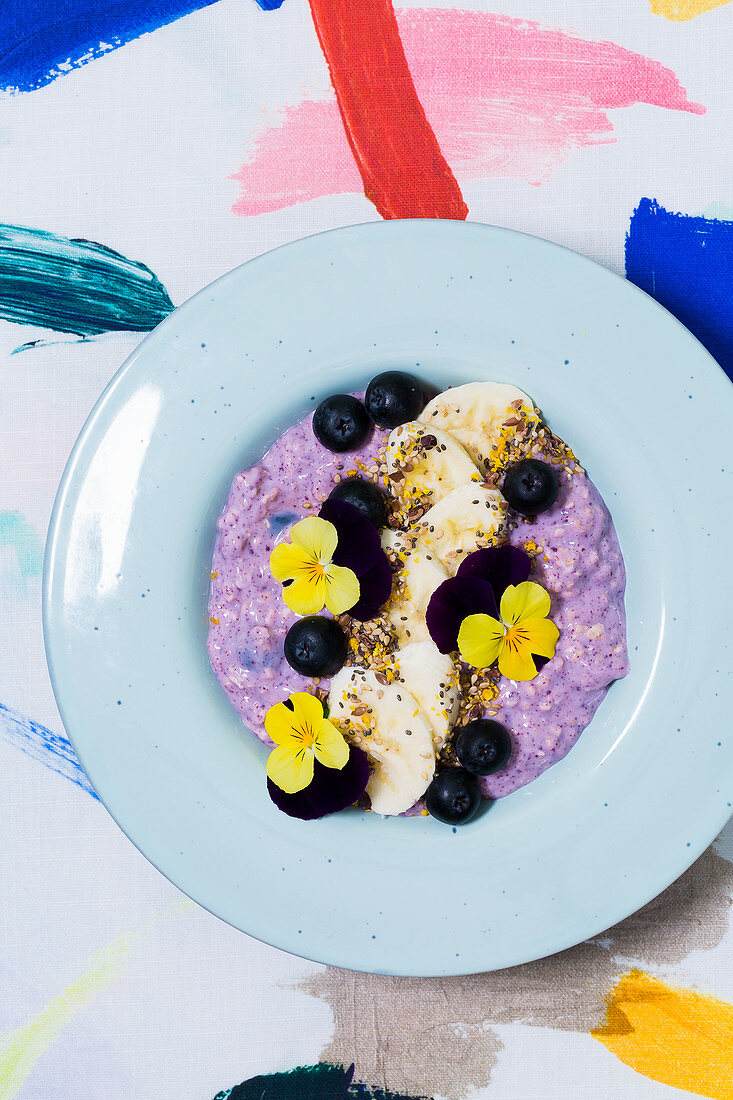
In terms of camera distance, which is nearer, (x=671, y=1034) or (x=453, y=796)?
(x=453, y=796)

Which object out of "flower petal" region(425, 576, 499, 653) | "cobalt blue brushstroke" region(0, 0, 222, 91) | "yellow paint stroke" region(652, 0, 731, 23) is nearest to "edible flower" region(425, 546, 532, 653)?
"flower petal" region(425, 576, 499, 653)

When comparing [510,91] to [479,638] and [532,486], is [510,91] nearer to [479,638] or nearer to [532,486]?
[532,486]

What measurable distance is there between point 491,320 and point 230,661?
67cm

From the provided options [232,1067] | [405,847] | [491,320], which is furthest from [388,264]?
[232,1067]

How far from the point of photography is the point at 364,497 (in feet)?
4.05

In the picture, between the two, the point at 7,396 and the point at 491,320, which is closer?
the point at 491,320

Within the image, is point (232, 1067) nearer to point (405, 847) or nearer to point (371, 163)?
point (405, 847)

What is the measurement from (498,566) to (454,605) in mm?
89

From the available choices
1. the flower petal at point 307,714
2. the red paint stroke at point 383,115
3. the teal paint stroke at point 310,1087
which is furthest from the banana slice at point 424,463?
the teal paint stroke at point 310,1087

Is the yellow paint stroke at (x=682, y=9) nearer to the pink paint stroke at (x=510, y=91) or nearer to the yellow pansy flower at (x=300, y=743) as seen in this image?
the pink paint stroke at (x=510, y=91)

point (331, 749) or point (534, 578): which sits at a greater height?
point (534, 578)

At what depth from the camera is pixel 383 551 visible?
1241mm

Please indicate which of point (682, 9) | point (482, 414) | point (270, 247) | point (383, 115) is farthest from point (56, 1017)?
point (682, 9)

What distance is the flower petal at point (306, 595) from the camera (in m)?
1.20
